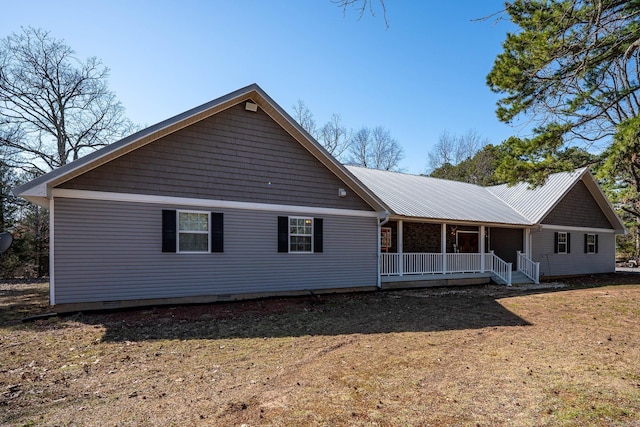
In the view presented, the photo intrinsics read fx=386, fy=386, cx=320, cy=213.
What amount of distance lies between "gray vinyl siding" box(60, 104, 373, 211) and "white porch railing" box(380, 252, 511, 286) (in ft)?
9.95

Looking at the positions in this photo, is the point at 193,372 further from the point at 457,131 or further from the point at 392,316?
the point at 457,131

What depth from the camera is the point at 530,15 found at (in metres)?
9.23

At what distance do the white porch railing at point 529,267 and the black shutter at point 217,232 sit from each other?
44.8 ft

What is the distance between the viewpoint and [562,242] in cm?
1923

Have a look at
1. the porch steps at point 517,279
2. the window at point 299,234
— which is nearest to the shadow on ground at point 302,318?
the window at point 299,234

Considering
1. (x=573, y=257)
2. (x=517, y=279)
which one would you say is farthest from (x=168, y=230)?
(x=573, y=257)

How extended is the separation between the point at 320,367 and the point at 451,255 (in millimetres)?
11522

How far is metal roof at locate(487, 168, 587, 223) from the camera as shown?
17734 millimetres

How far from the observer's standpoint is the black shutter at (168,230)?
958 centimetres

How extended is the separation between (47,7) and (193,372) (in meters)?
9.53

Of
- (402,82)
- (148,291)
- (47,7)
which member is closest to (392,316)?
(148,291)

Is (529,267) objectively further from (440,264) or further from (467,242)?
(440,264)

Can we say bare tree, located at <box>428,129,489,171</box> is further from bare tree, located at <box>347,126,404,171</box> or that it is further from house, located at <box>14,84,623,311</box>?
house, located at <box>14,84,623,311</box>

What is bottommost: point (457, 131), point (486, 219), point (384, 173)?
point (486, 219)
